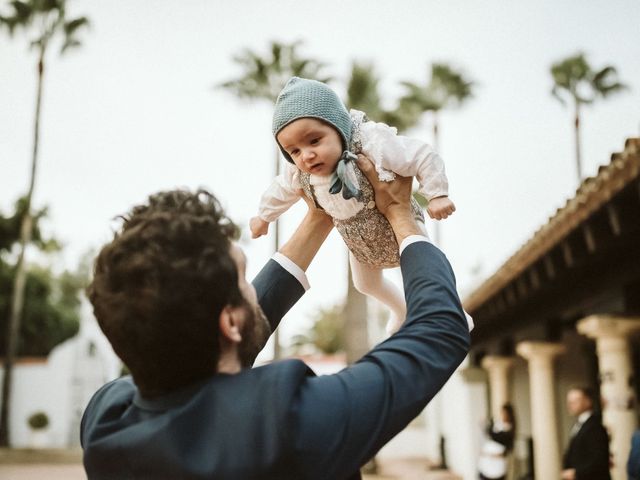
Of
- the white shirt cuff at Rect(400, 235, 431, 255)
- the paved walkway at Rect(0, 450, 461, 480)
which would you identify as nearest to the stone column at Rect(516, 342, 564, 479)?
the paved walkway at Rect(0, 450, 461, 480)

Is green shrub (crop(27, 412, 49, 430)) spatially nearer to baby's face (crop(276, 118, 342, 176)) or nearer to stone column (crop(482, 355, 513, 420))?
stone column (crop(482, 355, 513, 420))

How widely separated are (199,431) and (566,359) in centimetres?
1595

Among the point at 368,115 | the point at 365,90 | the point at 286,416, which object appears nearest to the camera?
the point at 286,416

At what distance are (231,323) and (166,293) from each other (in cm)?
15

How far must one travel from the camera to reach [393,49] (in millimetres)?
22797

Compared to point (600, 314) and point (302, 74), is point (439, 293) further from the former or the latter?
point (302, 74)

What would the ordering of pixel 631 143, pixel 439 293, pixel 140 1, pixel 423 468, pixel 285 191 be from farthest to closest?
A: pixel 140 1 → pixel 423 468 → pixel 631 143 → pixel 285 191 → pixel 439 293

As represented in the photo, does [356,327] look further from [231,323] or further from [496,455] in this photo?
[231,323]

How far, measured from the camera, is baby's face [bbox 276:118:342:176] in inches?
71.0

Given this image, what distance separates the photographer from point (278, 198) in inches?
82.6

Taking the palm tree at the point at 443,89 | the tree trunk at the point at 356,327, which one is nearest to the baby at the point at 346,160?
the tree trunk at the point at 356,327

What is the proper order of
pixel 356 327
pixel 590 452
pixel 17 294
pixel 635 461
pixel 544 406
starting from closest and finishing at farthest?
pixel 635 461 < pixel 590 452 < pixel 544 406 < pixel 356 327 < pixel 17 294

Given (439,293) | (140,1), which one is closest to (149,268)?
(439,293)

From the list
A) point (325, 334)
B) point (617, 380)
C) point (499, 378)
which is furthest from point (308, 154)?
point (325, 334)
